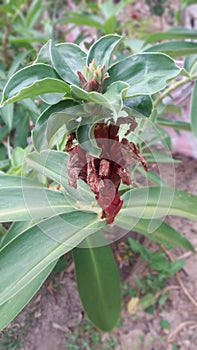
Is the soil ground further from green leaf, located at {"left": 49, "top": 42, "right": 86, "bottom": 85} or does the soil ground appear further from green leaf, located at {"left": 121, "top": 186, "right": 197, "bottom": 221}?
green leaf, located at {"left": 49, "top": 42, "right": 86, "bottom": 85}

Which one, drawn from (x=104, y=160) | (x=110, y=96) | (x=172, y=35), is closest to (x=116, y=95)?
(x=110, y=96)

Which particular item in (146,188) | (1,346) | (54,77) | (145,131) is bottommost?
(1,346)

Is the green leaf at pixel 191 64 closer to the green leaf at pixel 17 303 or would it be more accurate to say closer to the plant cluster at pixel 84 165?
the plant cluster at pixel 84 165

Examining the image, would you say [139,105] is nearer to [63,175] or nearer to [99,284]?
[63,175]

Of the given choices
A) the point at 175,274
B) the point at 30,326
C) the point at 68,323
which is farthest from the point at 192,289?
the point at 30,326

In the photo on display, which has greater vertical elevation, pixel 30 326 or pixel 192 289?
pixel 30 326

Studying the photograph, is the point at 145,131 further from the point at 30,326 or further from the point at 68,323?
the point at 68,323

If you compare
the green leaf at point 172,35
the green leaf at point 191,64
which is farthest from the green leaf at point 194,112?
the green leaf at point 172,35

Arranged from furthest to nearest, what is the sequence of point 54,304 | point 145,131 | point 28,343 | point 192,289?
1. point 192,289
2. point 54,304
3. point 28,343
4. point 145,131
